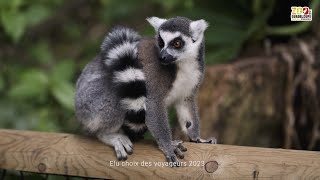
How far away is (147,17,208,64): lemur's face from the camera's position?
119 inches

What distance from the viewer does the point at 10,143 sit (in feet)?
10.7

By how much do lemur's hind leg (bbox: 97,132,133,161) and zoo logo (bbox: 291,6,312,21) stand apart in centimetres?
249

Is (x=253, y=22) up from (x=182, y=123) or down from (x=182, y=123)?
up

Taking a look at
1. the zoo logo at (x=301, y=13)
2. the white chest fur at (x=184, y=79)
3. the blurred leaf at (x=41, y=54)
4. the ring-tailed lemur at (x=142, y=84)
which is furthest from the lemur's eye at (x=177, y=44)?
the blurred leaf at (x=41, y=54)

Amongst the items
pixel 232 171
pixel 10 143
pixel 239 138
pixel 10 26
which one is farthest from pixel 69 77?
pixel 232 171

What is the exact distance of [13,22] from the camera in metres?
5.32

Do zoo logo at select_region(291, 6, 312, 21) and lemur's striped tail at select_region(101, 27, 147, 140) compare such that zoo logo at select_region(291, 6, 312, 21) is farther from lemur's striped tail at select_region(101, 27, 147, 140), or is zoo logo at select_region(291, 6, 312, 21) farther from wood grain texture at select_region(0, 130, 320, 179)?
wood grain texture at select_region(0, 130, 320, 179)

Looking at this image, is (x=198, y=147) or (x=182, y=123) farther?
(x=182, y=123)

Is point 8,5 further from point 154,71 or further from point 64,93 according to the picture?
point 154,71

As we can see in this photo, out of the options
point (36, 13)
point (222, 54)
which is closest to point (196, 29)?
point (222, 54)

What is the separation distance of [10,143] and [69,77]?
2.17 m

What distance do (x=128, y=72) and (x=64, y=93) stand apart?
2371 millimetres

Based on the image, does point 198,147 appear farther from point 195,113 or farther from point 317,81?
point 317,81

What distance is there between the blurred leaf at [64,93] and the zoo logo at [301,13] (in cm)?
221
